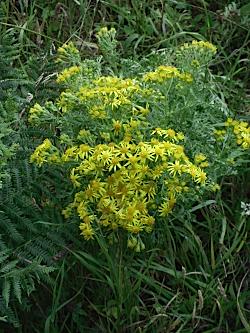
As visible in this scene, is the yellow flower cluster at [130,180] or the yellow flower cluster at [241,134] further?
the yellow flower cluster at [241,134]

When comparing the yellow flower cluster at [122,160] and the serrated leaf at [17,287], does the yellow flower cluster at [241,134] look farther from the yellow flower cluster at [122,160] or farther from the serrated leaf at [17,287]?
the serrated leaf at [17,287]

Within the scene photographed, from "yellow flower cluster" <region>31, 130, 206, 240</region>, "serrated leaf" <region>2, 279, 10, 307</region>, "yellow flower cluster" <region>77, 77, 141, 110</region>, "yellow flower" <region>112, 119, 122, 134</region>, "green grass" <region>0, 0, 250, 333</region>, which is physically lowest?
"green grass" <region>0, 0, 250, 333</region>

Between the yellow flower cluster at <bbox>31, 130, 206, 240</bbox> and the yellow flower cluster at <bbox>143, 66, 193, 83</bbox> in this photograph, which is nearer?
the yellow flower cluster at <bbox>31, 130, 206, 240</bbox>

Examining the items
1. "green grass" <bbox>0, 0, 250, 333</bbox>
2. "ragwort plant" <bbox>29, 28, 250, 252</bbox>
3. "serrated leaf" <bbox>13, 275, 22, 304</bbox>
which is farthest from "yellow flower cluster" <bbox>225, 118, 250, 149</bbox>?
"serrated leaf" <bbox>13, 275, 22, 304</bbox>

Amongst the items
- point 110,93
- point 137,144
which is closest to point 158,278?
point 137,144

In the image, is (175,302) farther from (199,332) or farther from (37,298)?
(37,298)

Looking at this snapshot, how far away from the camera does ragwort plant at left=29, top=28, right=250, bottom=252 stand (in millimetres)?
2164

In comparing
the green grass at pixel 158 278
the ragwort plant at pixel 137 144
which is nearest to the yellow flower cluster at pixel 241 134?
the ragwort plant at pixel 137 144

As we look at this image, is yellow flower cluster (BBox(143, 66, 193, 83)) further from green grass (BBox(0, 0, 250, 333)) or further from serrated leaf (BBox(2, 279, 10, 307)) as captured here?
serrated leaf (BBox(2, 279, 10, 307))

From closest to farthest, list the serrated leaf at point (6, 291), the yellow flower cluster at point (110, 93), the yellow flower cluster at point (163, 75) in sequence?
the serrated leaf at point (6, 291)
the yellow flower cluster at point (110, 93)
the yellow flower cluster at point (163, 75)

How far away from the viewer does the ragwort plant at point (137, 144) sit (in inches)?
85.2

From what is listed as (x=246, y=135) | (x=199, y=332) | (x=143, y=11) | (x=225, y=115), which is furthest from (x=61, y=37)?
(x=199, y=332)

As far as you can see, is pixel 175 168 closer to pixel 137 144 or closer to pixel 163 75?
pixel 137 144

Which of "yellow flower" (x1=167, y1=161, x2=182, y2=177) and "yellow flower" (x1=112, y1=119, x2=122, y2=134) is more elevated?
"yellow flower" (x1=112, y1=119, x2=122, y2=134)
